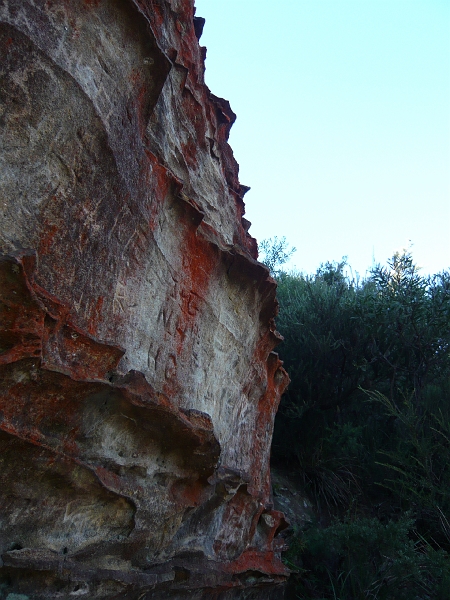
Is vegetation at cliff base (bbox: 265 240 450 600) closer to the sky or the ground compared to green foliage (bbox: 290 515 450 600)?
closer to the sky

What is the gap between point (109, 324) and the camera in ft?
13.6

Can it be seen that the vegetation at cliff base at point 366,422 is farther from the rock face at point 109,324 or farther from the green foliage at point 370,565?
the rock face at point 109,324

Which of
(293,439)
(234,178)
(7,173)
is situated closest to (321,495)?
(293,439)

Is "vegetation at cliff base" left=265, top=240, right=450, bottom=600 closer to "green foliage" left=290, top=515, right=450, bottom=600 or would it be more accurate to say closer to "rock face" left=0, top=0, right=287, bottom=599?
"green foliage" left=290, top=515, right=450, bottom=600

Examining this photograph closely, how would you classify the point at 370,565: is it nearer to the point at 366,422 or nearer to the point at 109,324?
the point at 366,422

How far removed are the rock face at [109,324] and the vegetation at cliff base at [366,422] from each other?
211 centimetres

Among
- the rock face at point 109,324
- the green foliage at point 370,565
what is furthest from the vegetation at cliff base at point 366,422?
the rock face at point 109,324

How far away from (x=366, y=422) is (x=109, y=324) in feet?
27.7

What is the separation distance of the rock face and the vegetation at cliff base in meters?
2.11

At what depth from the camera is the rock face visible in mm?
3309

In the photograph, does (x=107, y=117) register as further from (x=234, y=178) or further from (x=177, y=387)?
(x=234, y=178)

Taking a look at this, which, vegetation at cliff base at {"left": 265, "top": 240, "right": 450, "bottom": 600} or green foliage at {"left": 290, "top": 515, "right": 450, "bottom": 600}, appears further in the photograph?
vegetation at cliff base at {"left": 265, "top": 240, "right": 450, "bottom": 600}

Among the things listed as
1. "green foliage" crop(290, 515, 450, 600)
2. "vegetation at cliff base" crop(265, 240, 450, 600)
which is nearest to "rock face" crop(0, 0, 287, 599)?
"green foliage" crop(290, 515, 450, 600)

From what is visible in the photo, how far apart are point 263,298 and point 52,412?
145 inches
